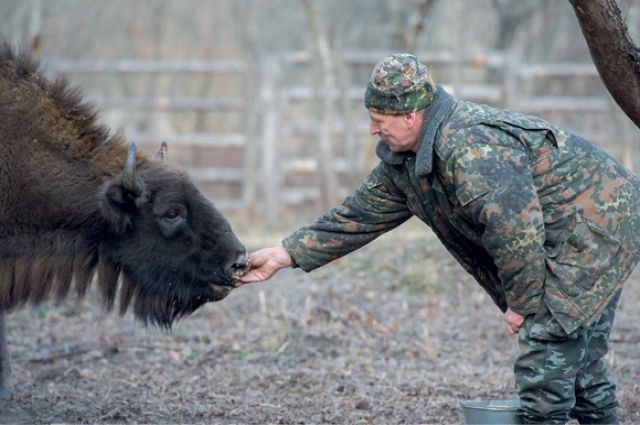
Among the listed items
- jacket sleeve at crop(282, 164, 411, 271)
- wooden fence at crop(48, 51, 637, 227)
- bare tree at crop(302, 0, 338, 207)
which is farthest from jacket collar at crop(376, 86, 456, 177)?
wooden fence at crop(48, 51, 637, 227)

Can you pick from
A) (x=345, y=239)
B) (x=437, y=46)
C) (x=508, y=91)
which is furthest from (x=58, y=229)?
(x=437, y=46)

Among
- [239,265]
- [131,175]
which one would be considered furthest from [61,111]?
[239,265]

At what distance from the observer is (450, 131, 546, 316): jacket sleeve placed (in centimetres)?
478

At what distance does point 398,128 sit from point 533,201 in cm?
78

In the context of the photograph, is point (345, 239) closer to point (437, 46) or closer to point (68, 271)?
point (68, 271)

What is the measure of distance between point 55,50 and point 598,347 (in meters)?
18.1

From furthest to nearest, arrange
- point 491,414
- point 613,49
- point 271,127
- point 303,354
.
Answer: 1. point 271,127
2. point 303,354
3. point 613,49
4. point 491,414

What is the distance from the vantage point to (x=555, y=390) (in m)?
4.99

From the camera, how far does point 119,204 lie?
20.6 ft

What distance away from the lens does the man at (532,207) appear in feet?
15.8

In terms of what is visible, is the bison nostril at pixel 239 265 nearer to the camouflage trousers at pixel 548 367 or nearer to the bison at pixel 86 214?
the bison at pixel 86 214

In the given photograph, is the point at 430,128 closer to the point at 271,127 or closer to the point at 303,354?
the point at 303,354

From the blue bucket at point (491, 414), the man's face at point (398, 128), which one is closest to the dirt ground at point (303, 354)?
the blue bucket at point (491, 414)

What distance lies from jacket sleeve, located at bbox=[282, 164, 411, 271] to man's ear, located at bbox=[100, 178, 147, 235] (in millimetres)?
1061
